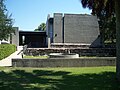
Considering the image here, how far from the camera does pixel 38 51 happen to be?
3531 centimetres

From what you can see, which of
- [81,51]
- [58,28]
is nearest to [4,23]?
[81,51]

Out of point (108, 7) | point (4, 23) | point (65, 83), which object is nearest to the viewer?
point (65, 83)

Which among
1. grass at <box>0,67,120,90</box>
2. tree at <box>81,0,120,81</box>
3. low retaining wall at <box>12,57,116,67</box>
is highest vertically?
tree at <box>81,0,120,81</box>

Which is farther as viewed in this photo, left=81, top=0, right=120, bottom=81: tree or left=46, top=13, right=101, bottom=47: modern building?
left=46, top=13, right=101, bottom=47: modern building

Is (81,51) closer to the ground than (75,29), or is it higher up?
closer to the ground

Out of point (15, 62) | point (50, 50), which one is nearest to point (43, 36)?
point (50, 50)

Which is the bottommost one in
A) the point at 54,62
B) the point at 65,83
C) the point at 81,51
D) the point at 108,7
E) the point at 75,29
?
the point at 65,83

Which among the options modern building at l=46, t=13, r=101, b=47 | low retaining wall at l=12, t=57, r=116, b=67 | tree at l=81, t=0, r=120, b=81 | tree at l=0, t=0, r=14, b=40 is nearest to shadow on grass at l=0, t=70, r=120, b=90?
tree at l=81, t=0, r=120, b=81

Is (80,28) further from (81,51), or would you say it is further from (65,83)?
(65,83)

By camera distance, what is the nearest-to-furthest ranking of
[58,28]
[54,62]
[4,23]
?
1. [54,62]
2. [4,23]
3. [58,28]

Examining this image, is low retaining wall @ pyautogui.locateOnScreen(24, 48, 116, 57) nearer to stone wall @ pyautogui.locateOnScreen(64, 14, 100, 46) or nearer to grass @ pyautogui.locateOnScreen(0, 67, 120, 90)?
stone wall @ pyautogui.locateOnScreen(64, 14, 100, 46)

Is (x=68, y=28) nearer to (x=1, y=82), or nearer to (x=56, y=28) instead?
(x=56, y=28)

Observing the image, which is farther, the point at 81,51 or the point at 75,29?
the point at 75,29

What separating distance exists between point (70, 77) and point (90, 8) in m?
3.95
